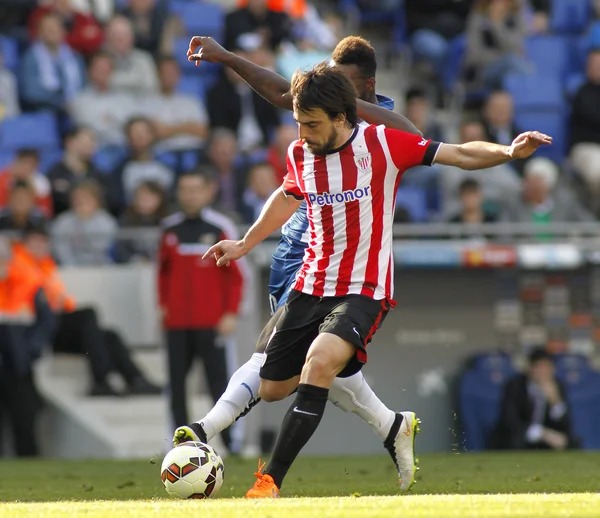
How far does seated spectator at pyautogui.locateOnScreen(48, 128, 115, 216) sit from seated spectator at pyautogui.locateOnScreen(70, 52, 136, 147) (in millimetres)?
649

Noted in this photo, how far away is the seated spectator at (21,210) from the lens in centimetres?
1284

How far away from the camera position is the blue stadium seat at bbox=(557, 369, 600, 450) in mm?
13719

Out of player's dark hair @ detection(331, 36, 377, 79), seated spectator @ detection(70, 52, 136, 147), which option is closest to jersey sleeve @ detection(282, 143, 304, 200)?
player's dark hair @ detection(331, 36, 377, 79)

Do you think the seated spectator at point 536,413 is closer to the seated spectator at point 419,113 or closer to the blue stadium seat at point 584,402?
the blue stadium seat at point 584,402

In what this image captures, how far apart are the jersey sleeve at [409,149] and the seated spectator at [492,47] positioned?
1055 cm

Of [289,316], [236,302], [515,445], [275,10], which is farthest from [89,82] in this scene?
[289,316]

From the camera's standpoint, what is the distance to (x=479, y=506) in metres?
5.50

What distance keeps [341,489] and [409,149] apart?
7.10 ft

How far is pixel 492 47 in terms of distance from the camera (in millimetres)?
17281

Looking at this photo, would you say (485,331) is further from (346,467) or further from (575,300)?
(346,467)

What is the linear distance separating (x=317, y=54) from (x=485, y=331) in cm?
470

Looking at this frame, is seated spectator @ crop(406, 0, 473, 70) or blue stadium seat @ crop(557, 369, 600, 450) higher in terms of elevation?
seated spectator @ crop(406, 0, 473, 70)

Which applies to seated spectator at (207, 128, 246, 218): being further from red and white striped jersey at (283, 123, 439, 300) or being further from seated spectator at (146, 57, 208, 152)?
red and white striped jersey at (283, 123, 439, 300)

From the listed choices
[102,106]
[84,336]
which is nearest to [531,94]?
[102,106]
